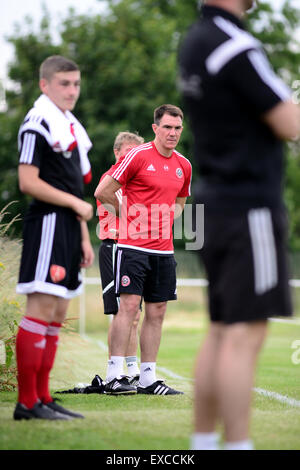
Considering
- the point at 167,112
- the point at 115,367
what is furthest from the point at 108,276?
the point at 167,112

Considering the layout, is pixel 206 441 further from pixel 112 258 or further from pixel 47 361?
pixel 112 258

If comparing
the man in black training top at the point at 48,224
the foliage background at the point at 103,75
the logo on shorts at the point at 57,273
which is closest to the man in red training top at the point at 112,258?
the man in black training top at the point at 48,224

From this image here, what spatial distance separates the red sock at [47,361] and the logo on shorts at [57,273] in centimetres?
41

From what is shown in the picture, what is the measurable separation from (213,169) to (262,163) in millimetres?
203

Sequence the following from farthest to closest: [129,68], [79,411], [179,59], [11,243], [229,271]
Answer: [129,68], [11,243], [79,411], [179,59], [229,271]

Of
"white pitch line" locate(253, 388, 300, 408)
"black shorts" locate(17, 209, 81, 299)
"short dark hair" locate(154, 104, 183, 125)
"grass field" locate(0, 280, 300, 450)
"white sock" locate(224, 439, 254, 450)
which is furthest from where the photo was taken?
"short dark hair" locate(154, 104, 183, 125)

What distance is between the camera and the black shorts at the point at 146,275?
6.21 m

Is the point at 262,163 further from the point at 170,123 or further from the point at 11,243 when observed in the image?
the point at 11,243

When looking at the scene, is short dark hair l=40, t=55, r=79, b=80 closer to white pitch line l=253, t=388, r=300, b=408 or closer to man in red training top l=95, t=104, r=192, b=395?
man in red training top l=95, t=104, r=192, b=395

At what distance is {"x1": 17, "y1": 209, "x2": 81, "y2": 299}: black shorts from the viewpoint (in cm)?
429

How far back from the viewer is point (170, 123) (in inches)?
255

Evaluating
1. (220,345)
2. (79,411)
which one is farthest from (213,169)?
(79,411)

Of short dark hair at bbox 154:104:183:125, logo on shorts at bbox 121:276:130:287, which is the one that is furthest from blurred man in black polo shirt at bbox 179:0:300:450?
short dark hair at bbox 154:104:183:125

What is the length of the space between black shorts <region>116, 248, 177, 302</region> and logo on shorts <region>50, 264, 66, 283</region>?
190cm
